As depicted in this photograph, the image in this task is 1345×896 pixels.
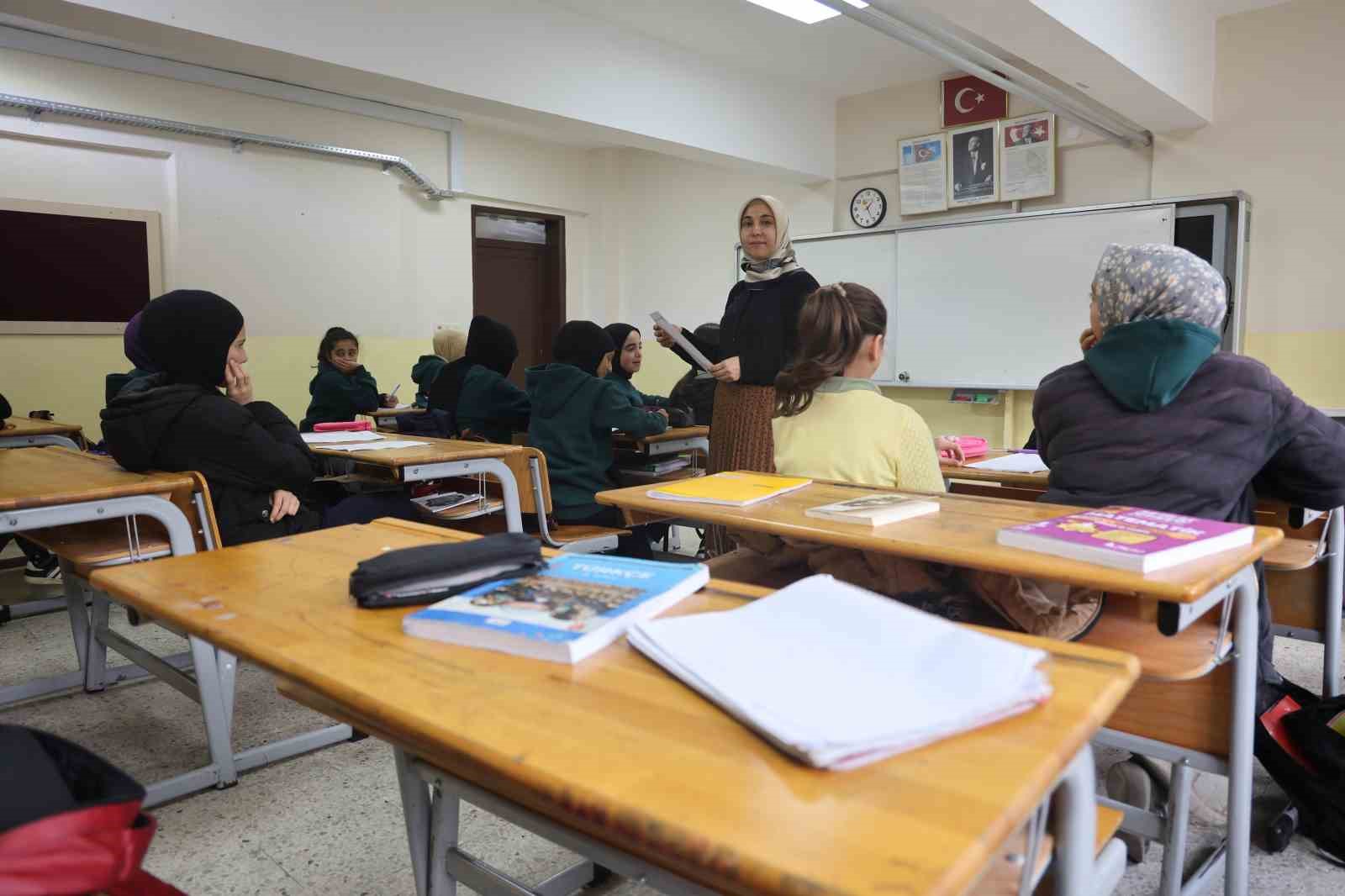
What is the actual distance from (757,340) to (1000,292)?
3020 millimetres

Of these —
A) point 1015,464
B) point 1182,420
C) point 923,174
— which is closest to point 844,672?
point 1182,420

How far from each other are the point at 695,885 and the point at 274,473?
199 centimetres

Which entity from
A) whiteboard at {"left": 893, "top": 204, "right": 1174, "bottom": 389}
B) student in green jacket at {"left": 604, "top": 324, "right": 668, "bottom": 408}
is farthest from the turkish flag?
student in green jacket at {"left": 604, "top": 324, "right": 668, "bottom": 408}

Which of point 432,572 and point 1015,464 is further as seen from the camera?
point 1015,464

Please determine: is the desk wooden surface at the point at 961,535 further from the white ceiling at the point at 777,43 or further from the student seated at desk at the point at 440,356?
the white ceiling at the point at 777,43

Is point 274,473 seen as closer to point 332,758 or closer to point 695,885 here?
point 332,758

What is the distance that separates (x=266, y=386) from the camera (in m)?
6.06

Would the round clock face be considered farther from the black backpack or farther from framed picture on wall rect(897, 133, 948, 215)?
the black backpack

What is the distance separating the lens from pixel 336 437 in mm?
3248

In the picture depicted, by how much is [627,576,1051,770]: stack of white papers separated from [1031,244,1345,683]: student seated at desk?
990mm

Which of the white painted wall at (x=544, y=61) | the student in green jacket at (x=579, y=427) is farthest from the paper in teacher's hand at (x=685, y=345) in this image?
the white painted wall at (x=544, y=61)

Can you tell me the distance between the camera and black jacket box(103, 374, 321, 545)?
88.7 inches

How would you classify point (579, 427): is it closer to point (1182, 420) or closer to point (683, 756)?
point (1182, 420)

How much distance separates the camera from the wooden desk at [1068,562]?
1.09 meters
